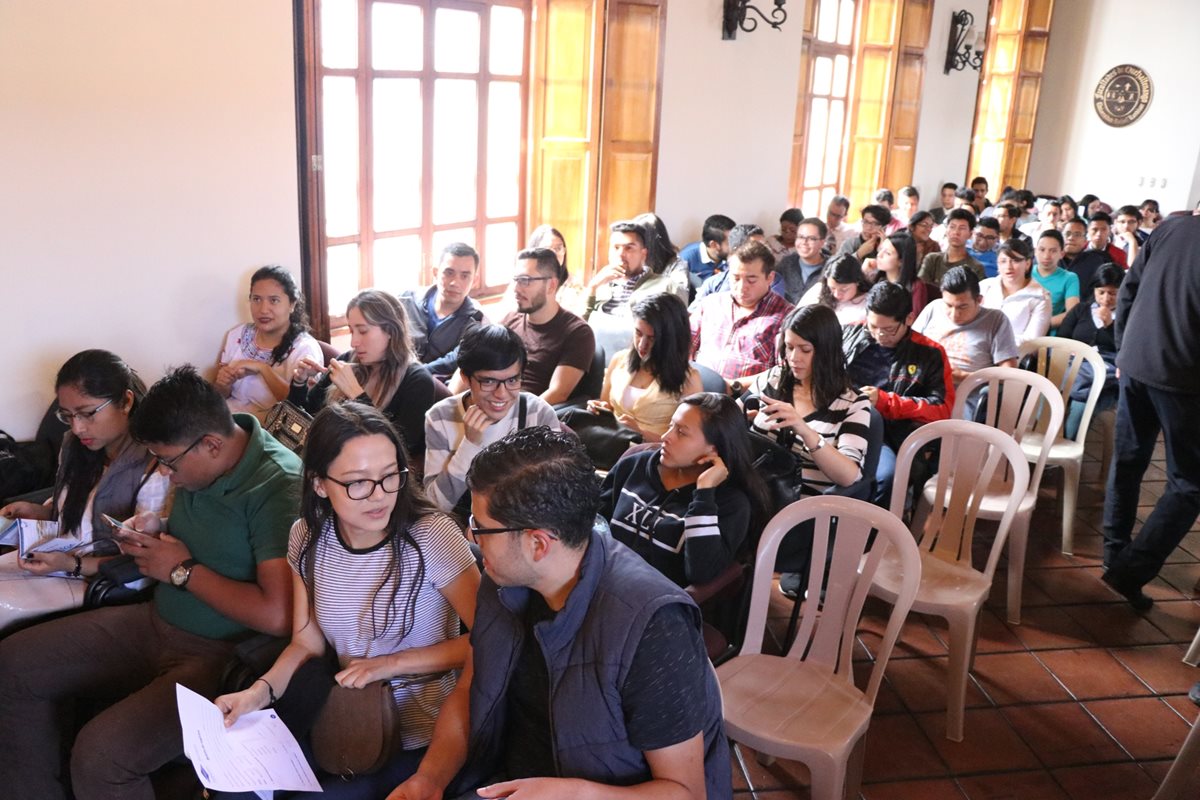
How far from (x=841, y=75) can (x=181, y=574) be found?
704 centimetres

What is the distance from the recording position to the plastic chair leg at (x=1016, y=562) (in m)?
3.12

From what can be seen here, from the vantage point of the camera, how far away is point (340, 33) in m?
3.88

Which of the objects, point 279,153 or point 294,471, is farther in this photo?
point 279,153

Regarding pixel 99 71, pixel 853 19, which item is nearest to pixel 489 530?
pixel 99 71

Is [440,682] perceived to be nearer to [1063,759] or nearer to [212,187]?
[1063,759]

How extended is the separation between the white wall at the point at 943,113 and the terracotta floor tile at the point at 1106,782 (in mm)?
6647

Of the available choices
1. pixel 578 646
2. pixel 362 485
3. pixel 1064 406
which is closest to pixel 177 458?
pixel 362 485

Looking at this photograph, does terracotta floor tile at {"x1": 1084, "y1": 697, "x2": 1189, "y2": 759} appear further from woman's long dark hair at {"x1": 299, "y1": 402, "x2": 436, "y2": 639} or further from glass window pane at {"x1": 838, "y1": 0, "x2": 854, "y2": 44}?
glass window pane at {"x1": 838, "y1": 0, "x2": 854, "y2": 44}

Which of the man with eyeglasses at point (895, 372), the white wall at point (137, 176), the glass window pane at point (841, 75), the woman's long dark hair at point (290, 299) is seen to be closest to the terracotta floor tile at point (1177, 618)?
the man with eyeglasses at point (895, 372)

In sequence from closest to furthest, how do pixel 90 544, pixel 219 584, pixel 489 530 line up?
pixel 489 530
pixel 219 584
pixel 90 544

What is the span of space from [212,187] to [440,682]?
2.21m

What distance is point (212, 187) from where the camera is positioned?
334 cm

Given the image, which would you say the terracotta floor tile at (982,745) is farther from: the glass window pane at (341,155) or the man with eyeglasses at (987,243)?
the man with eyeglasses at (987,243)

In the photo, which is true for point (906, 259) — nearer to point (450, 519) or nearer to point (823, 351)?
point (823, 351)
